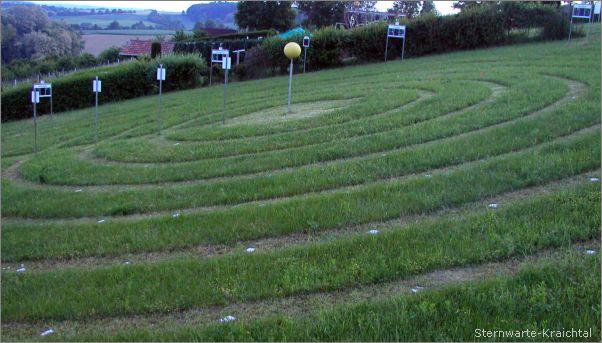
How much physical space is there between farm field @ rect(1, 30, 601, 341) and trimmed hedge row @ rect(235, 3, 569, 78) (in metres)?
20.4

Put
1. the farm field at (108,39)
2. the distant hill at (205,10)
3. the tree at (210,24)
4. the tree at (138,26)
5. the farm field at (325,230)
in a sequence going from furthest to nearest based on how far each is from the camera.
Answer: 1. the tree at (210,24)
2. the farm field at (108,39)
3. the tree at (138,26)
4. the distant hill at (205,10)
5. the farm field at (325,230)

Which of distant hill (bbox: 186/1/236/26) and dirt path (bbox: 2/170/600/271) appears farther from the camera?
distant hill (bbox: 186/1/236/26)

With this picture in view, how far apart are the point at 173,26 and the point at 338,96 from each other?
3808 centimetres

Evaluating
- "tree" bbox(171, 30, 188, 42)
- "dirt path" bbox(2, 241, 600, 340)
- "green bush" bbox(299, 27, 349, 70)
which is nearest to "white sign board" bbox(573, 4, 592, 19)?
"green bush" bbox(299, 27, 349, 70)

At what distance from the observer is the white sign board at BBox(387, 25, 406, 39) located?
32.7 m

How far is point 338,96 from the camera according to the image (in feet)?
61.6

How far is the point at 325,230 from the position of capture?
23.3 feet

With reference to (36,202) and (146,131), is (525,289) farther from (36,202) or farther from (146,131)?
(146,131)

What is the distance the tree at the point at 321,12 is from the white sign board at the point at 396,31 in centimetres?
2928

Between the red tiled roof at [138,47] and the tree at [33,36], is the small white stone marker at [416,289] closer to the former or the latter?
the tree at [33,36]

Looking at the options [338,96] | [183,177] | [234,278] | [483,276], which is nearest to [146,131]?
[338,96]

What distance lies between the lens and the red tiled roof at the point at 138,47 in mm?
51844

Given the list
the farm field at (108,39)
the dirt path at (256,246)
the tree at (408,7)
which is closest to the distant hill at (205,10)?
the farm field at (108,39)

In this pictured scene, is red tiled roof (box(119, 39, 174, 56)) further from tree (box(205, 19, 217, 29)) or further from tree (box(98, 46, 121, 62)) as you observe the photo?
tree (box(205, 19, 217, 29))
